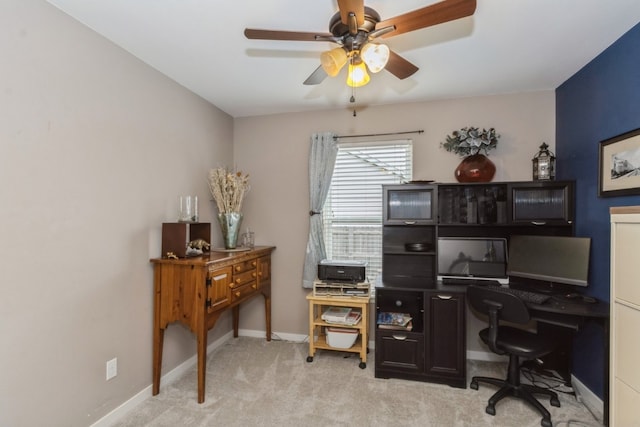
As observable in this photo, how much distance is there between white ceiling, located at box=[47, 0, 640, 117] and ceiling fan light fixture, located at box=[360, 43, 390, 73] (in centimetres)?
41

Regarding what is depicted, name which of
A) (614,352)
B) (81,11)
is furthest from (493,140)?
(81,11)

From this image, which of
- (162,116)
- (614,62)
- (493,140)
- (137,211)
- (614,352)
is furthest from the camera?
(493,140)

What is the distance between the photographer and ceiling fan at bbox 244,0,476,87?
131 centimetres

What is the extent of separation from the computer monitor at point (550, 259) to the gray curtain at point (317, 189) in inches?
70.9

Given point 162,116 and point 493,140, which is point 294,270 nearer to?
point 162,116

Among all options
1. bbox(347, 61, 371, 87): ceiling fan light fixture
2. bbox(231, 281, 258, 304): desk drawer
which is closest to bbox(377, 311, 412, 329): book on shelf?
bbox(231, 281, 258, 304): desk drawer

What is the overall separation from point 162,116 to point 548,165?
3.32 metres

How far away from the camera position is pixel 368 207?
130 inches

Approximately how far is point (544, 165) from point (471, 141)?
63 cm

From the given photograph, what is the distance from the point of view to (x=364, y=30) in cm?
152

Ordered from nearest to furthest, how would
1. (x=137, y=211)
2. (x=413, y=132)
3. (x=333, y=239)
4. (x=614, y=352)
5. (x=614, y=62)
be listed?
(x=614, y=352) < (x=614, y=62) < (x=137, y=211) < (x=413, y=132) < (x=333, y=239)

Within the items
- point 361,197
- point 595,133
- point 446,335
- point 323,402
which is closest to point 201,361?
point 323,402

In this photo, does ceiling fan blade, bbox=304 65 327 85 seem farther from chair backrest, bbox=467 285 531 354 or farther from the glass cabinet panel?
chair backrest, bbox=467 285 531 354

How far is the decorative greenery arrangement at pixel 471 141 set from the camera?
2.84m
